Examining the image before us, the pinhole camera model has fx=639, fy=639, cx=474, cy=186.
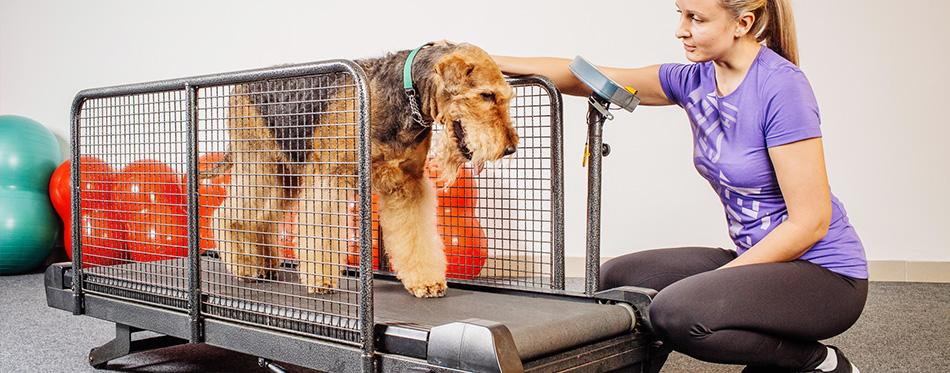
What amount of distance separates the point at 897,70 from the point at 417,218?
321cm

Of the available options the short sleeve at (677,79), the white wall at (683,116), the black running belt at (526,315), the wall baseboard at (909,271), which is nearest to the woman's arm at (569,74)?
the short sleeve at (677,79)

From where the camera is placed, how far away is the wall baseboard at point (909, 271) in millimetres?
3629

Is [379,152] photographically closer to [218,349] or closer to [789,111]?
[789,111]

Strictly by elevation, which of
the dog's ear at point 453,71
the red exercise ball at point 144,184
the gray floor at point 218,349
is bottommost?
the gray floor at point 218,349

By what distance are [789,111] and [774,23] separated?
0.30 m

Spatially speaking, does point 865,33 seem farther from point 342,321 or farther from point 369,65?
point 342,321

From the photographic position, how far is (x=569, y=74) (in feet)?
6.33

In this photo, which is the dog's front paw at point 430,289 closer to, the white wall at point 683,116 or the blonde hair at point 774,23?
the blonde hair at point 774,23

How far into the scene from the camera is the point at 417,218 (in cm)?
190

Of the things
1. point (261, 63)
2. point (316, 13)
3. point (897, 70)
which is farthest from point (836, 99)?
point (261, 63)

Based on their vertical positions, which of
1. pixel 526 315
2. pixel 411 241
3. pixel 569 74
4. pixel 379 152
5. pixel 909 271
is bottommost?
pixel 909 271

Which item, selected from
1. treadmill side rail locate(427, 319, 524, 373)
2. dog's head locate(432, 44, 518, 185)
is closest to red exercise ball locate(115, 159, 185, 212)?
dog's head locate(432, 44, 518, 185)

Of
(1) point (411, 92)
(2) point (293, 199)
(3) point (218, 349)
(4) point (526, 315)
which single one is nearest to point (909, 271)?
(4) point (526, 315)

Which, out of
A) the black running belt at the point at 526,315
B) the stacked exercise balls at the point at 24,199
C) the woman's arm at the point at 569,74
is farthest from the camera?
the stacked exercise balls at the point at 24,199
